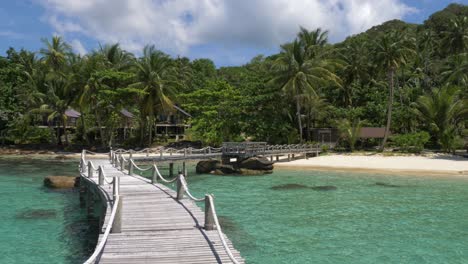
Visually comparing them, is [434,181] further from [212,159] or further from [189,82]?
[189,82]

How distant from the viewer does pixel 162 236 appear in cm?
913

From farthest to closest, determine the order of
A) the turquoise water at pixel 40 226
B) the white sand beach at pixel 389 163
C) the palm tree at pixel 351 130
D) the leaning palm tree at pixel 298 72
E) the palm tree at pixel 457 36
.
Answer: the palm tree at pixel 457 36
the palm tree at pixel 351 130
the leaning palm tree at pixel 298 72
the white sand beach at pixel 389 163
the turquoise water at pixel 40 226

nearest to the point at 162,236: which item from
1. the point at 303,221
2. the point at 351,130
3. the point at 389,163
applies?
the point at 303,221

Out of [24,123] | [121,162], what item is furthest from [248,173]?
[24,123]

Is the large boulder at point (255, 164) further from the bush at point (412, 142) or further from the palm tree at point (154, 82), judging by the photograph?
the palm tree at point (154, 82)

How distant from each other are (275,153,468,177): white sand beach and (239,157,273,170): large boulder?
4.66 metres

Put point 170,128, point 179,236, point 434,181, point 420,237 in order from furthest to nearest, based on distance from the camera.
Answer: point 170,128, point 434,181, point 420,237, point 179,236

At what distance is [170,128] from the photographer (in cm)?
6694

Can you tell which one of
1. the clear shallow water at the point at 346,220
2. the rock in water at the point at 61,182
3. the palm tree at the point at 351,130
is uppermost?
the palm tree at the point at 351,130

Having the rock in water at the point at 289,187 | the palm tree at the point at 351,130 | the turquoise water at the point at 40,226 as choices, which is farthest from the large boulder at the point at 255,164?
the palm tree at the point at 351,130

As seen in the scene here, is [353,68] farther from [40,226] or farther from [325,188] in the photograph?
[40,226]

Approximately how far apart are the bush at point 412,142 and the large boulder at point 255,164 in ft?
57.2

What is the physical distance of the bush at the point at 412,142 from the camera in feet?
137

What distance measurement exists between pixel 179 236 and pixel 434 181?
79.9ft
